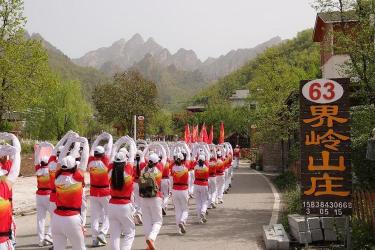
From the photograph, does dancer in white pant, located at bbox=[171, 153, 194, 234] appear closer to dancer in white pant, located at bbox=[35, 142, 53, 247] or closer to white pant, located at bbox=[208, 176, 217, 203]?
dancer in white pant, located at bbox=[35, 142, 53, 247]

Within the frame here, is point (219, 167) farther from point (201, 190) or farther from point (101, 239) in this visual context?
point (101, 239)

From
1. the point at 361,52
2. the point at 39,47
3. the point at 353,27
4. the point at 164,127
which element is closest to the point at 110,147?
the point at 361,52

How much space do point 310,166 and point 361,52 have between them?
5.55 metres

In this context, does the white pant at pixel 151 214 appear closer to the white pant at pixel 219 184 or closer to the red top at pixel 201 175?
the red top at pixel 201 175

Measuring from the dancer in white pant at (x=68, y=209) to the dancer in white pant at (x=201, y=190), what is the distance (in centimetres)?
703

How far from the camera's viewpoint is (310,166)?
9.84m

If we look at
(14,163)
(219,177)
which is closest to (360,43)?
(219,177)

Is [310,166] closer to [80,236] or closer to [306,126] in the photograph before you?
[306,126]

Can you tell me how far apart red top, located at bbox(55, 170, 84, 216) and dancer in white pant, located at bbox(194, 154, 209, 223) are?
707cm

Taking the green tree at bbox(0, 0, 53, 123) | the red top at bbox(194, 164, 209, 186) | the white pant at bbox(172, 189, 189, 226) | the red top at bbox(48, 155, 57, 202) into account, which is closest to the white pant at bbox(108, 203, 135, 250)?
the red top at bbox(48, 155, 57, 202)

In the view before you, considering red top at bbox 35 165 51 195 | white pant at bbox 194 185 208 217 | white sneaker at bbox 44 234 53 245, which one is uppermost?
red top at bbox 35 165 51 195

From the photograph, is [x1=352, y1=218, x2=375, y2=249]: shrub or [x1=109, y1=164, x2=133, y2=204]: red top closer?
[x1=109, y1=164, x2=133, y2=204]: red top

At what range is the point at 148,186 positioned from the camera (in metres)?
10.7

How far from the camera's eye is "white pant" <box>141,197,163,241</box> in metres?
10.7
